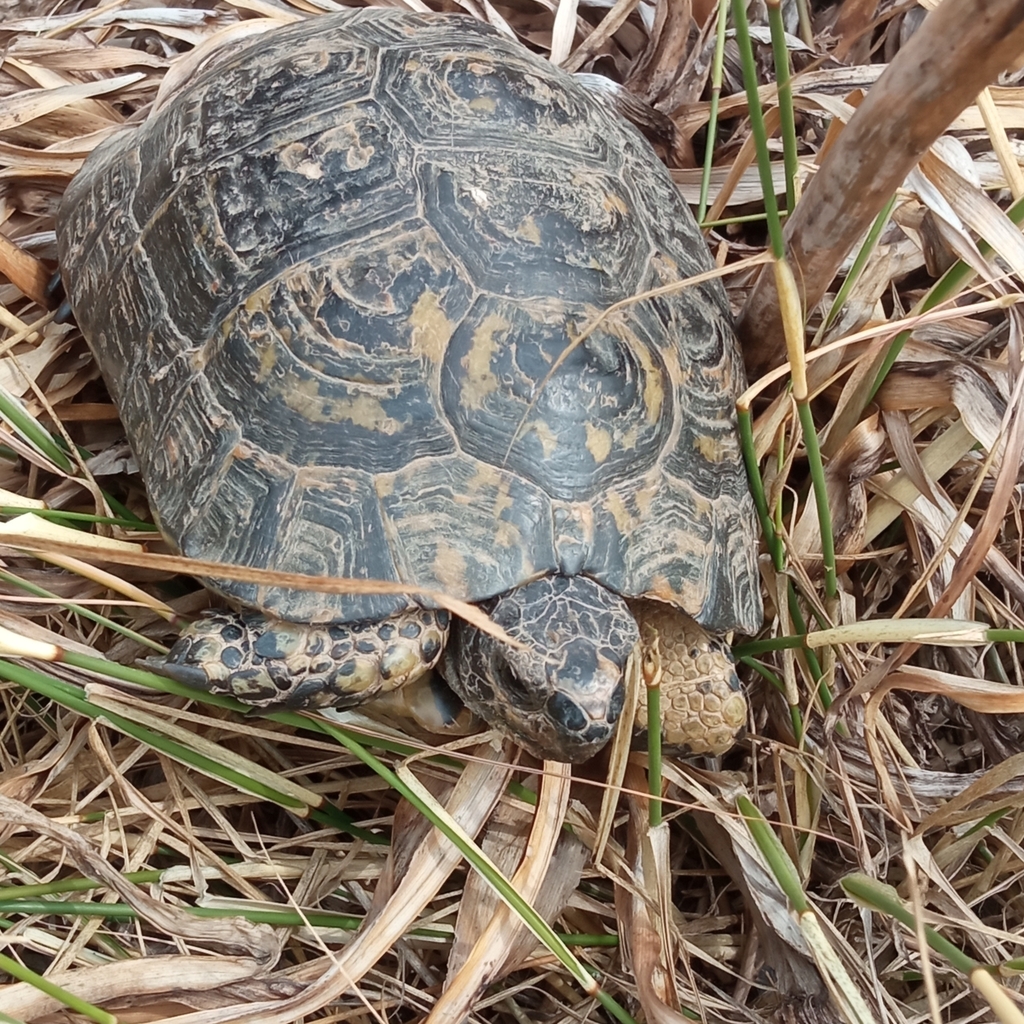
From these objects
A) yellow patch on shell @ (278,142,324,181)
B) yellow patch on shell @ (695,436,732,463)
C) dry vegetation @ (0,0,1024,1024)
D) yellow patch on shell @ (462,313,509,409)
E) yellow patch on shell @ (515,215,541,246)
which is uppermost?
yellow patch on shell @ (515,215,541,246)

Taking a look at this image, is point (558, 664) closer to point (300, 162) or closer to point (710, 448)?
point (710, 448)

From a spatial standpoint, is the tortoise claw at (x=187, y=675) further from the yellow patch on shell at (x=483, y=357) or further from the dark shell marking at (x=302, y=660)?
the yellow patch on shell at (x=483, y=357)

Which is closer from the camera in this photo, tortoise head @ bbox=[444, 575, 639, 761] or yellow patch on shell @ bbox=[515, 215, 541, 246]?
tortoise head @ bbox=[444, 575, 639, 761]

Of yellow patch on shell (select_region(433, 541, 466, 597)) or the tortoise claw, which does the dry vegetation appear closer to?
the tortoise claw

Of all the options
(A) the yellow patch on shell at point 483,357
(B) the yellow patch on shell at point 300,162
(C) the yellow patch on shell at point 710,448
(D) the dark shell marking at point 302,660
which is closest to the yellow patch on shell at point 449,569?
(D) the dark shell marking at point 302,660

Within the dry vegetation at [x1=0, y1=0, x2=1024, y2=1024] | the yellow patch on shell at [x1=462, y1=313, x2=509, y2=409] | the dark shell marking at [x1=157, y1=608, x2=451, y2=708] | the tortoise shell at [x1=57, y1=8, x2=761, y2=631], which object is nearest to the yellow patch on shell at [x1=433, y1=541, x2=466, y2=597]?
the tortoise shell at [x1=57, y1=8, x2=761, y2=631]

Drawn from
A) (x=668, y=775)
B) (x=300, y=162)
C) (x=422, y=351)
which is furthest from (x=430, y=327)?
(x=668, y=775)

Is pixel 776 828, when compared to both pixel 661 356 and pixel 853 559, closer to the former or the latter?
pixel 853 559
